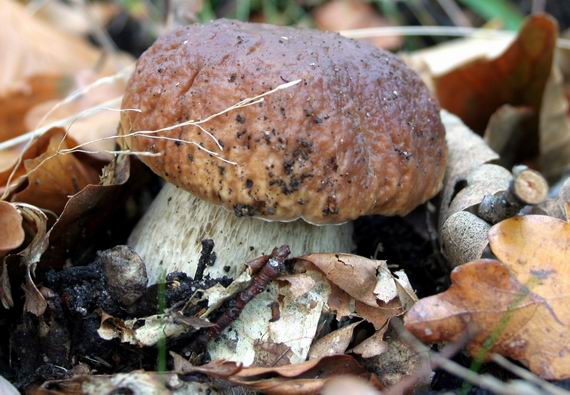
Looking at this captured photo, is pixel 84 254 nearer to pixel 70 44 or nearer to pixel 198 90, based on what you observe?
pixel 198 90

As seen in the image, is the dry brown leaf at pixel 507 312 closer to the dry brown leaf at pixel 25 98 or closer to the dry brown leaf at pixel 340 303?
the dry brown leaf at pixel 340 303

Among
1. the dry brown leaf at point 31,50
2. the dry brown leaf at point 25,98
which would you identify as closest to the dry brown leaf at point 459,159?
the dry brown leaf at point 25,98

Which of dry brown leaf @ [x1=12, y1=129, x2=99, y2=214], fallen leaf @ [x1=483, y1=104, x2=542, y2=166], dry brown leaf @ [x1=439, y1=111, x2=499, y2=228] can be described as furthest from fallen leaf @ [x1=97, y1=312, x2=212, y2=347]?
fallen leaf @ [x1=483, y1=104, x2=542, y2=166]

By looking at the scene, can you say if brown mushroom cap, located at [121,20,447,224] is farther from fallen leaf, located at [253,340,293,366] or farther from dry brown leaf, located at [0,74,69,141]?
dry brown leaf, located at [0,74,69,141]

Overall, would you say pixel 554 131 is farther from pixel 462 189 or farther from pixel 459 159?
pixel 462 189

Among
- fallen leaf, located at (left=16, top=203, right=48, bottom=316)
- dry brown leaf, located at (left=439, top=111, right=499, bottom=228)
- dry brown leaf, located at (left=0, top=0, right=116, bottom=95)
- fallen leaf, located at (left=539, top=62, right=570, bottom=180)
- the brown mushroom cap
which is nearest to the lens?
the brown mushroom cap

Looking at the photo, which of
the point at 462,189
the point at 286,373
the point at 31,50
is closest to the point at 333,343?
the point at 286,373

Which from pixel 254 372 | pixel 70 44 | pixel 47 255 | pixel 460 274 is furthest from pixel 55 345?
pixel 70 44
